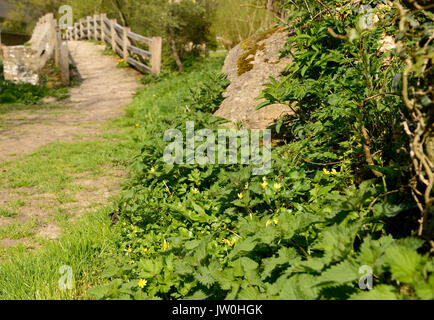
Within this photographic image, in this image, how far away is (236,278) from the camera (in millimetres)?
2088

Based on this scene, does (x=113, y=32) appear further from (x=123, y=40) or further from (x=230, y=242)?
(x=230, y=242)

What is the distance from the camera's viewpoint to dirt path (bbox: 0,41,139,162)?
6.21m

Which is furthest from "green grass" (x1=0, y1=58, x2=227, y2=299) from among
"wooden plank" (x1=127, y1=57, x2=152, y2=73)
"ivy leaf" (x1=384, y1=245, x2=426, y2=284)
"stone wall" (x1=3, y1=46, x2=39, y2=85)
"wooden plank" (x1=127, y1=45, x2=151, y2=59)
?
"wooden plank" (x1=127, y1=45, x2=151, y2=59)

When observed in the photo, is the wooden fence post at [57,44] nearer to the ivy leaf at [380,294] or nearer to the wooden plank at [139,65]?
the wooden plank at [139,65]

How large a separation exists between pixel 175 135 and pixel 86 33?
62.6ft

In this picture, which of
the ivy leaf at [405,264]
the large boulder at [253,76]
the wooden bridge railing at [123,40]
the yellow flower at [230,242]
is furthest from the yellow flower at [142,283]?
the wooden bridge railing at [123,40]

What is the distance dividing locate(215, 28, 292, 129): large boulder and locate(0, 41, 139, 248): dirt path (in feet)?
6.11

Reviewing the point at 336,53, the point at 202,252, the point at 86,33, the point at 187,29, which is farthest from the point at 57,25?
the point at 202,252

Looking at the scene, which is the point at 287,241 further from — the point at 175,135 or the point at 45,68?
the point at 45,68

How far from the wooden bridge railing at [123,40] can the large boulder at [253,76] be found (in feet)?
18.0

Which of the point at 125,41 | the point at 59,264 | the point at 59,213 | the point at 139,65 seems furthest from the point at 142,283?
the point at 125,41

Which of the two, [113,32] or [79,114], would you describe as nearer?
[79,114]

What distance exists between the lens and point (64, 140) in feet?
20.5

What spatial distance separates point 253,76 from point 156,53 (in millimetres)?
6637
